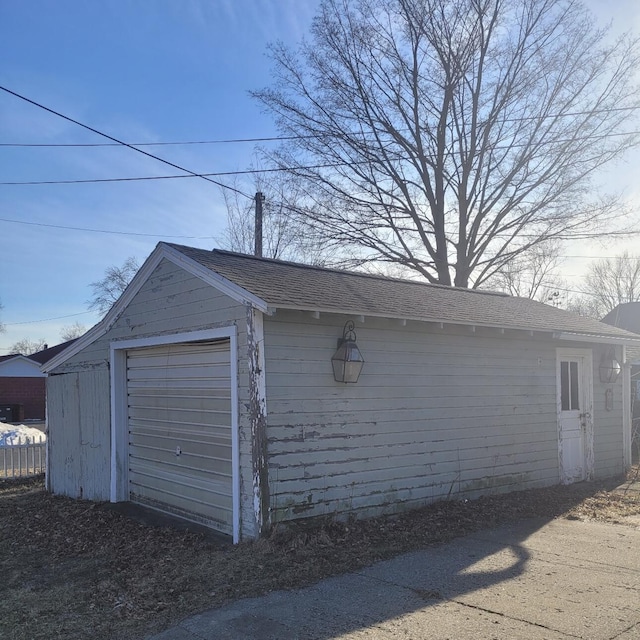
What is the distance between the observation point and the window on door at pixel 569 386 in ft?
34.1

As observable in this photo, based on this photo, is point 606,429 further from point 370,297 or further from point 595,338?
point 370,297

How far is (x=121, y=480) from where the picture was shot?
29.4 feet

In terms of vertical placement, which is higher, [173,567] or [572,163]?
[572,163]

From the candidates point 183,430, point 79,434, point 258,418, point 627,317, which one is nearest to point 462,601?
point 258,418

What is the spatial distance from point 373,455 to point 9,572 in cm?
399

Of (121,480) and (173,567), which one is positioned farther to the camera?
(121,480)

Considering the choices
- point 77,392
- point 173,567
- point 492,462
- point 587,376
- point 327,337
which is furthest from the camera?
point 587,376

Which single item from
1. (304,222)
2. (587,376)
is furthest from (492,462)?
(304,222)

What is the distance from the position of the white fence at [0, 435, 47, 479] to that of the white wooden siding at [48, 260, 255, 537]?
2.04 metres

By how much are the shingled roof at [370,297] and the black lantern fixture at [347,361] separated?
400 mm

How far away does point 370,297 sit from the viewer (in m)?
8.21

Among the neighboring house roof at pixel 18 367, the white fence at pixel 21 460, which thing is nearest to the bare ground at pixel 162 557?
the white fence at pixel 21 460

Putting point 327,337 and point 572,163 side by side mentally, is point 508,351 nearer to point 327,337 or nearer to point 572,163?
point 327,337

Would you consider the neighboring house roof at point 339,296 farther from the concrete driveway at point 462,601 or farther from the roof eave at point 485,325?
the concrete driveway at point 462,601
